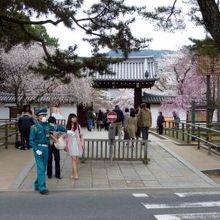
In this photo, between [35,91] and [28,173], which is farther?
[35,91]

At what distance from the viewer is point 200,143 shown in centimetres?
2095

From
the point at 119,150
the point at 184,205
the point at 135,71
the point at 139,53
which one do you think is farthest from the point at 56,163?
the point at 139,53

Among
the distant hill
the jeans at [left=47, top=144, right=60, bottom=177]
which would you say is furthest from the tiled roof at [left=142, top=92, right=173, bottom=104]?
the jeans at [left=47, top=144, right=60, bottom=177]

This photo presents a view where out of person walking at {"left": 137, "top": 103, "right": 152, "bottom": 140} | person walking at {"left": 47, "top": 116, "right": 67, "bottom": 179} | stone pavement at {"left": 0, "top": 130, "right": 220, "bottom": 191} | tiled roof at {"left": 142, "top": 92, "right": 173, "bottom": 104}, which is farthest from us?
tiled roof at {"left": 142, "top": 92, "right": 173, "bottom": 104}

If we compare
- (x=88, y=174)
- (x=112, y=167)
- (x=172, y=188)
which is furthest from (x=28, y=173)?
(x=172, y=188)

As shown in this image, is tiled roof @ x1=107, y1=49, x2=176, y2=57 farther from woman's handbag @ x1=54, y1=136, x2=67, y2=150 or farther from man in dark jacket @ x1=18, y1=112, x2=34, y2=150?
woman's handbag @ x1=54, y1=136, x2=67, y2=150

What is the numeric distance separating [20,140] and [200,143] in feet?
24.4

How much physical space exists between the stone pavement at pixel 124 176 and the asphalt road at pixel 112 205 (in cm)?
65

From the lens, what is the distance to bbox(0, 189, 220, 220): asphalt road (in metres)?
8.18

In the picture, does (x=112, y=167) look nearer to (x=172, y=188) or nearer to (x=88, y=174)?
(x=88, y=174)

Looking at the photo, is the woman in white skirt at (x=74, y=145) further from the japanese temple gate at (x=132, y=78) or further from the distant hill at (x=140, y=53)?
the japanese temple gate at (x=132, y=78)

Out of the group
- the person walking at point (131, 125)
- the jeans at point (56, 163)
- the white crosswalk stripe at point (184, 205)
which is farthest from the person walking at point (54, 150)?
the person walking at point (131, 125)

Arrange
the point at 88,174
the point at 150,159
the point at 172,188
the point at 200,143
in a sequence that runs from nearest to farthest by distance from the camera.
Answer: the point at 172,188 → the point at 88,174 → the point at 150,159 → the point at 200,143

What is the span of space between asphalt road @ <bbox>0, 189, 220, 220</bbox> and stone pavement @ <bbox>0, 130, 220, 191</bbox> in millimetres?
649
